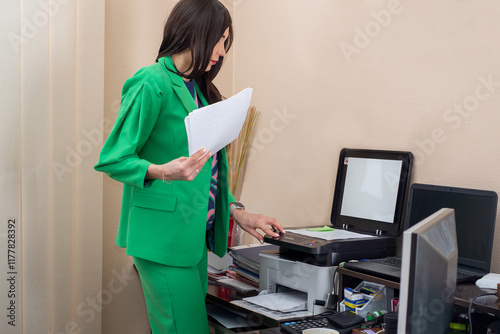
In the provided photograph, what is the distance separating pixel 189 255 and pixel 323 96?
98 cm

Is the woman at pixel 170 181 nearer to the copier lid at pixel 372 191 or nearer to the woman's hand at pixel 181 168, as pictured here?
the woman's hand at pixel 181 168

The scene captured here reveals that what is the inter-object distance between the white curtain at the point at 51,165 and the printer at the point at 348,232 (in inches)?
34.1

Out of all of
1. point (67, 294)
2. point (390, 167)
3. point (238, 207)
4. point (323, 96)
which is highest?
point (323, 96)

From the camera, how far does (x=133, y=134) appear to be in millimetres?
1378

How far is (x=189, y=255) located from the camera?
1486 millimetres

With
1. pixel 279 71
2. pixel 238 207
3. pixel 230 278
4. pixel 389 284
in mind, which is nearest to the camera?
pixel 389 284

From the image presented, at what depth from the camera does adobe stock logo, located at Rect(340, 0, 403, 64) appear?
6.08 ft

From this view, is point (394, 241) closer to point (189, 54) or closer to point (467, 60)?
point (467, 60)

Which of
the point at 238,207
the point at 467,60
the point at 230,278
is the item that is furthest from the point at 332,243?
the point at 467,60

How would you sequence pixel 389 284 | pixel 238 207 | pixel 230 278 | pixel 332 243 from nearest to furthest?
pixel 389 284
pixel 332 243
pixel 238 207
pixel 230 278

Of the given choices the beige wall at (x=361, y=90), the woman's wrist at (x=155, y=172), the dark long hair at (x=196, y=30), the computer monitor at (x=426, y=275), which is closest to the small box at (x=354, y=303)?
the beige wall at (x=361, y=90)

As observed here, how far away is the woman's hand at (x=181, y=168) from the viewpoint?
127cm

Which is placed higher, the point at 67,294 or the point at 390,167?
the point at 390,167

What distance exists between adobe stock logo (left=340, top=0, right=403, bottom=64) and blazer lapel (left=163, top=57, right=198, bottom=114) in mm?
793
